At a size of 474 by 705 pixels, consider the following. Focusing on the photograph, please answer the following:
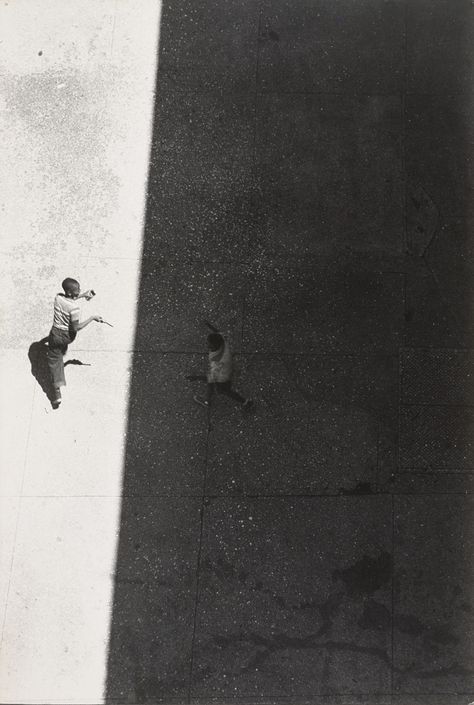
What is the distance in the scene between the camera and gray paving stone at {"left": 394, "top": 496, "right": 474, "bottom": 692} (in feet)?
18.4

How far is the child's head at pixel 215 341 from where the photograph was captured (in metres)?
5.01

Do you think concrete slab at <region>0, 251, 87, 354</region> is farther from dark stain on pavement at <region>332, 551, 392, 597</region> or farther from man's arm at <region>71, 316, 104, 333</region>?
dark stain on pavement at <region>332, 551, 392, 597</region>

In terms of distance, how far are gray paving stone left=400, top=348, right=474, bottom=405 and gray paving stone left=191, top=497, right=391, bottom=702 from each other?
4.22ft

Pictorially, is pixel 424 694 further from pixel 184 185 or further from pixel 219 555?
pixel 184 185

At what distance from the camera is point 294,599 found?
5.68 meters

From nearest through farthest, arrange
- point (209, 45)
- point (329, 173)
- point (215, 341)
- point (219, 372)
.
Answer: point (215, 341) < point (219, 372) < point (329, 173) < point (209, 45)

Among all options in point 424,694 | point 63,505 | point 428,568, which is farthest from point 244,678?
point 63,505

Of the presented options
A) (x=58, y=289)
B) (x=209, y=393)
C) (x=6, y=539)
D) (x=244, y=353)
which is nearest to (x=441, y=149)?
(x=244, y=353)

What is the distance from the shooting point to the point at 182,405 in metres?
5.96

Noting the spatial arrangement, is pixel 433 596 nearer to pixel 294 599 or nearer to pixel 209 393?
pixel 294 599

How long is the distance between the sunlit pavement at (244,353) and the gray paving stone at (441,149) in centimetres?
3

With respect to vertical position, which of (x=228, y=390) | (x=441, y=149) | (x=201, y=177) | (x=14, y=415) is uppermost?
(x=441, y=149)

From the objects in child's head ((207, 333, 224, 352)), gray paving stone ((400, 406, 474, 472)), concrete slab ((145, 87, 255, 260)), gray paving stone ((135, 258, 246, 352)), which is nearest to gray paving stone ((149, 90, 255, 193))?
concrete slab ((145, 87, 255, 260))

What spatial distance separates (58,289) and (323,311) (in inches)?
122
